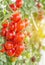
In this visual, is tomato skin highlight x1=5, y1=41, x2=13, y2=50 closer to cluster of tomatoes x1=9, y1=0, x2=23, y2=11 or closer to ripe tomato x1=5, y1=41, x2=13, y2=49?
ripe tomato x1=5, y1=41, x2=13, y2=49

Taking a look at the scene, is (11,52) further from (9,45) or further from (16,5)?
(16,5)

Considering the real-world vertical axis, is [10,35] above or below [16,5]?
below

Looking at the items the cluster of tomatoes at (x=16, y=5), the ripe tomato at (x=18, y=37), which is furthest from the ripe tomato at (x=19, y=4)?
the ripe tomato at (x=18, y=37)

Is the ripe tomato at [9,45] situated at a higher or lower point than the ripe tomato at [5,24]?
lower

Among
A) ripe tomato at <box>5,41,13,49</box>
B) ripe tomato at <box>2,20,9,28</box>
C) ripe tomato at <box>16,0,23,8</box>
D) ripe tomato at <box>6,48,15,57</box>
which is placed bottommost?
ripe tomato at <box>6,48,15,57</box>

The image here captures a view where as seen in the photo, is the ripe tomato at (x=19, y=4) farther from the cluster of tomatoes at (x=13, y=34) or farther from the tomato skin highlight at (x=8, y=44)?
the tomato skin highlight at (x=8, y=44)

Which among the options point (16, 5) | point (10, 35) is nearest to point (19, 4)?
point (16, 5)

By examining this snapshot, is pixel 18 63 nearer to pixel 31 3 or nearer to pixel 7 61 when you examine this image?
pixel 7 61

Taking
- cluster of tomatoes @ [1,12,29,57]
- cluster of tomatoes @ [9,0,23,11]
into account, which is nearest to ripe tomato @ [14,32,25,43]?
cluster of tomatoes @ [1,12,29,57]

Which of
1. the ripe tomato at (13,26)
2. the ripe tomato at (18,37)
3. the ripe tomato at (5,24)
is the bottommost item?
the ripe tomato at (18,37)
